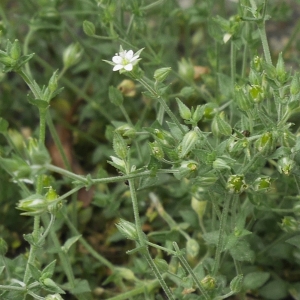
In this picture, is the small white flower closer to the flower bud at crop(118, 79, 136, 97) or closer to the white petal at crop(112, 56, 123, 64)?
the white petal at crop(112, 56, 123, 64)

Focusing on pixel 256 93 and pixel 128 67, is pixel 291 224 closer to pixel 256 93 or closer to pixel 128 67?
pixel 256 93

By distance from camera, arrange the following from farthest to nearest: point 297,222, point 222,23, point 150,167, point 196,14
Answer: point 196,14 → point 222,23 → point 297,222 → point 150,167

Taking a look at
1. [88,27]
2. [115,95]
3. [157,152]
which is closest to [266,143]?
[157,152]

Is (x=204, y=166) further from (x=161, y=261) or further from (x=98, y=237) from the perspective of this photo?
(x=98, y=237)

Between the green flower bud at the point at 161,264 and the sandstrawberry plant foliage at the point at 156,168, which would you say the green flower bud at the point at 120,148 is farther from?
the green flower bud at the point at 161,264

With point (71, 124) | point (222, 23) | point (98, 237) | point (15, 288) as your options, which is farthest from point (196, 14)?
point (15, 288)

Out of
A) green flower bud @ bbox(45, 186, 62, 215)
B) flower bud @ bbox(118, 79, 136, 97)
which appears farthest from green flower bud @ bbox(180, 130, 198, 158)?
flower bud @ bbox(118, 79, 136, 97)

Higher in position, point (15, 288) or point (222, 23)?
point (222, 23)
